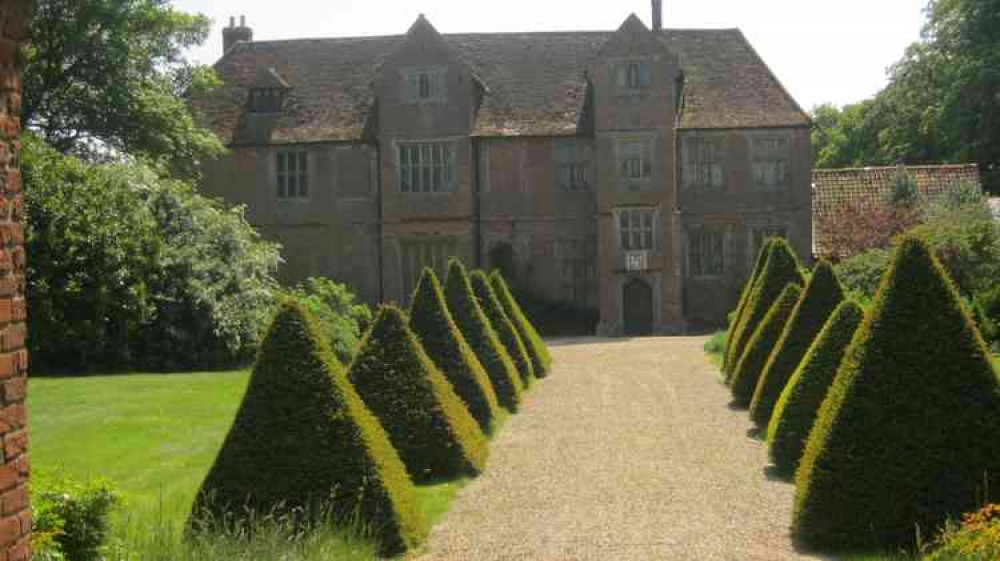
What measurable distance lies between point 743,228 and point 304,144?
1442 cm

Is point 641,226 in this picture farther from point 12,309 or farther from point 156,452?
point 12,309

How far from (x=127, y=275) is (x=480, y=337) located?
9.43m

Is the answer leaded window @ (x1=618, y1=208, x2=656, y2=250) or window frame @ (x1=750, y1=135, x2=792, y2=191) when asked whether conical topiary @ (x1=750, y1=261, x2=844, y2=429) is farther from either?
window frame @ (x1=750, y1=135, x2=792, y2=191)

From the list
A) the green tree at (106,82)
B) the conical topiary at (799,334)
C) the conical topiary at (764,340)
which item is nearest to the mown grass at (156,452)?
the conical topiary at (799,334)

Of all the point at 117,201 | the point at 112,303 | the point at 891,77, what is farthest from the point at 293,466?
the point at 891,77

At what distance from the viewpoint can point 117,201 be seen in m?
26.5

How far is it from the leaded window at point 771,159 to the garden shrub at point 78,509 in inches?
1283

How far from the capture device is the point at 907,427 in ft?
31.8

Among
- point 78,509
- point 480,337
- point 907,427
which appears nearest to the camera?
point 78,509

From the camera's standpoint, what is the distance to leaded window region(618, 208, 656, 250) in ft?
126

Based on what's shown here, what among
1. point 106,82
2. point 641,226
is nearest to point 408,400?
point 106,82

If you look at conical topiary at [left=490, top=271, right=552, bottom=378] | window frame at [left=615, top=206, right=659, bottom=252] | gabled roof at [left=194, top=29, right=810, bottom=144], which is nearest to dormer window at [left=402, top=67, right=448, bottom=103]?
gabled roof at [left=194, top=29, right=810, bottom=144]

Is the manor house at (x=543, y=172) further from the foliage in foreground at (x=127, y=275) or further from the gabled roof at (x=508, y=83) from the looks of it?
the foliage in foreground at (x=127, y=275)

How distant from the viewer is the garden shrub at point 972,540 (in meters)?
7.89
